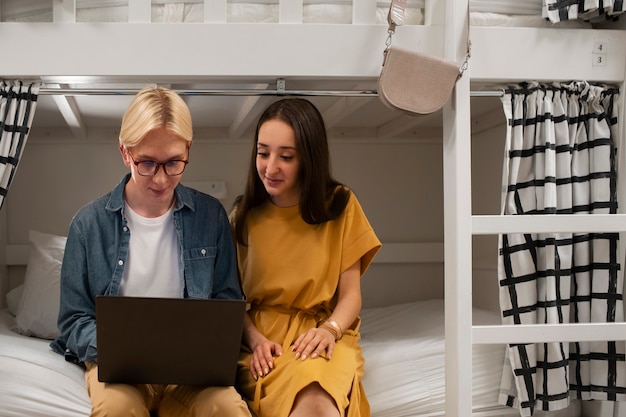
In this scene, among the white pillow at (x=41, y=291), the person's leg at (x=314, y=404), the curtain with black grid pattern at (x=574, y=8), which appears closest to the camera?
the person's leg at (x=314, y=404)

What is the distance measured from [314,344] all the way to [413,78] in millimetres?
671

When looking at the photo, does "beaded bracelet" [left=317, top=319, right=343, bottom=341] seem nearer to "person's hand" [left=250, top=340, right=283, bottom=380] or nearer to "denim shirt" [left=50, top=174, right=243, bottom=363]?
"person's hand" [left=250, top=340, right=283, bottom=380]

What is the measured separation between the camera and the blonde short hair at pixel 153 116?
1.51 meters

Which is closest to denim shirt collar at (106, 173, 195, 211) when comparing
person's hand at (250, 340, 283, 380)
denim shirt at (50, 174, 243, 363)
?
denim shirt at (50, 174, 243, 363)

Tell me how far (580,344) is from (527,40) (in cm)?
81

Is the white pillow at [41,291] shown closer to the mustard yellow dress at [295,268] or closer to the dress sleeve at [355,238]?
the mustard yellow dress at [295,268]

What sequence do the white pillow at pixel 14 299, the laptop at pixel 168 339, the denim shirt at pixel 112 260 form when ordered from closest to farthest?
the laptop at pixel 168 339, the denim shirt at pixel 112 260, the white pillow at pixel 14 299

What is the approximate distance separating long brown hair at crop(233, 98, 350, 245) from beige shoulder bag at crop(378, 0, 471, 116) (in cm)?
20

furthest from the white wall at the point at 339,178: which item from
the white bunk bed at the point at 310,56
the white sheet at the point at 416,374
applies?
the white bunk bed at the point at 310,56

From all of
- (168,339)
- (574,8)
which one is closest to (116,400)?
(168,339)

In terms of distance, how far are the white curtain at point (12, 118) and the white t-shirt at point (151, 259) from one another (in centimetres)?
31

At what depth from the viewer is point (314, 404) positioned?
4.92 ft

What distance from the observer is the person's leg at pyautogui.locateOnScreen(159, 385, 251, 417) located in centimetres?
145

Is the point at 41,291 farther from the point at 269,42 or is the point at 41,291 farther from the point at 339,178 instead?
the point at 339,178
